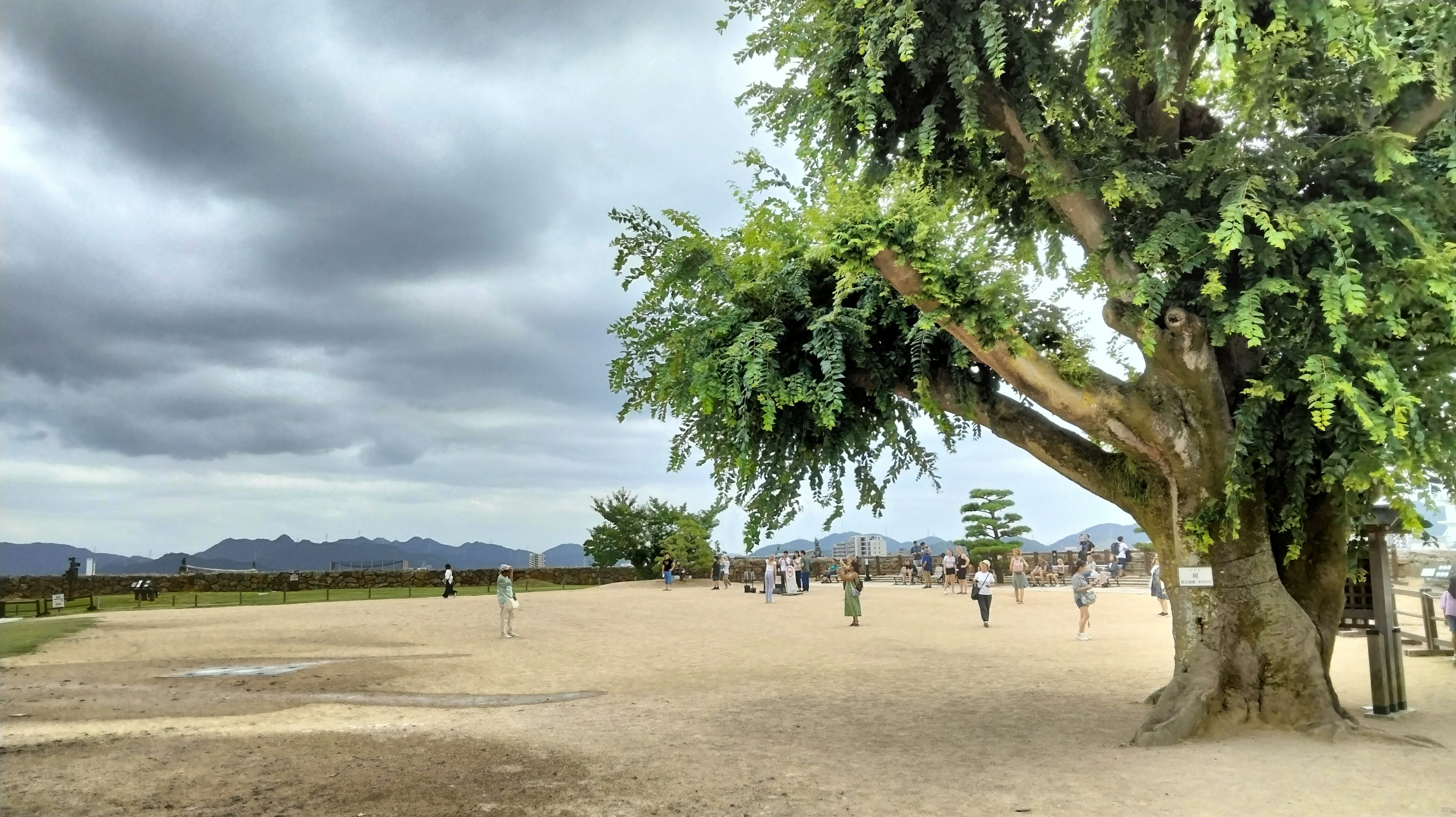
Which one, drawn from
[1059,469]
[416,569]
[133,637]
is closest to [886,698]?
[1059,469]

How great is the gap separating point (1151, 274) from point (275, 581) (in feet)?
140

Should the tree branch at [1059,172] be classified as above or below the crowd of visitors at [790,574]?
above

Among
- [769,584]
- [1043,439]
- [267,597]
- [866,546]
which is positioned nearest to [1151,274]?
[1043,439]

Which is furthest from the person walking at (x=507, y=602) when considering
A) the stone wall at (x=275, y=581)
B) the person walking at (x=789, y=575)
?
the stone wall at (x=275, y=581)

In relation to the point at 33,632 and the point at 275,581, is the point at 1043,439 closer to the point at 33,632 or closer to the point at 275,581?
the point at 33,632

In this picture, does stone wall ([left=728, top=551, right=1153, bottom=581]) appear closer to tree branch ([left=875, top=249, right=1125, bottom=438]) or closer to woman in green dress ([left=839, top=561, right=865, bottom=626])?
woman in green dress ([left=839, top=561, right=865, bottom=626])

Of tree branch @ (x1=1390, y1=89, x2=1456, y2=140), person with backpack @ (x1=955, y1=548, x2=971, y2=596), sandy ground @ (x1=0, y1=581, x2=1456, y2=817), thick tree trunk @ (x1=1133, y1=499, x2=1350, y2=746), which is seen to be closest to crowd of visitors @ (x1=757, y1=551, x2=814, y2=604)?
person with backpack @ (x1=955, y1=548, x2=971, y2=596)

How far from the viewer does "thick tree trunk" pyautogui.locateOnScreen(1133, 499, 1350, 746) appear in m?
9.09

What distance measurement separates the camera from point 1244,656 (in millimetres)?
9336

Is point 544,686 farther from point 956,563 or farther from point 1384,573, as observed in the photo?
point 956,563

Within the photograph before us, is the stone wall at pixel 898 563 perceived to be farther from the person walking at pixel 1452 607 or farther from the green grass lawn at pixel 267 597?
the person walking at pixel 1452 607

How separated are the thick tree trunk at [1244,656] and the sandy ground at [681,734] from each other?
33 centimetres

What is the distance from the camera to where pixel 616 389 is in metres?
11.7

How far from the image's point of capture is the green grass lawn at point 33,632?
1853 centimetres
